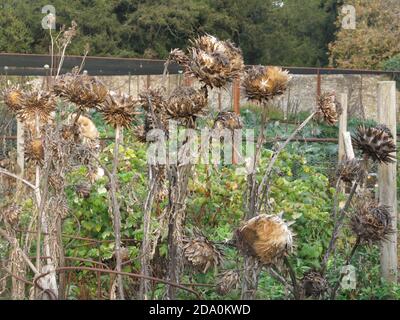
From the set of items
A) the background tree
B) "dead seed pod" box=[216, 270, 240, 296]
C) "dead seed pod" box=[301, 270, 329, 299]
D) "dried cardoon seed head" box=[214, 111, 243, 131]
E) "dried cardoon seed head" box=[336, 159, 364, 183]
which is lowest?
"dead seed pod" box=[301, 270, 329, 299]

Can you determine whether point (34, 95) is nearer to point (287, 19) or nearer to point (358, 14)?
point (358, 14)

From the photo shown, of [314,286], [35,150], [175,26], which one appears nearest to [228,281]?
[314,286]

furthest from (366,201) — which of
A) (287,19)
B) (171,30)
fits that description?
(287,19)

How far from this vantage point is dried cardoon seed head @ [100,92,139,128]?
7.38 ft

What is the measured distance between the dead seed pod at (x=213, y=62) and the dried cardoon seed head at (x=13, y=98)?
0.50 metres

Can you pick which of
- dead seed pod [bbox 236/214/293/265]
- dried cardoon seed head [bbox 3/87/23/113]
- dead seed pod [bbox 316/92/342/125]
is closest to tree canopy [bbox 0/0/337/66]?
dead seed pod [bbox 316/92/342/125]

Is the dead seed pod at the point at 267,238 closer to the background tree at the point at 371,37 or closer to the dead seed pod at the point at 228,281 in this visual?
the dead seed pod at the point at 228,281

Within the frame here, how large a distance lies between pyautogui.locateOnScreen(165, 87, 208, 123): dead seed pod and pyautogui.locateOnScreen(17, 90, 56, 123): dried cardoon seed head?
38cm

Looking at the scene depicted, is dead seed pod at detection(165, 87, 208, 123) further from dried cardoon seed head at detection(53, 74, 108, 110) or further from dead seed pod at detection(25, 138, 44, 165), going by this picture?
dead seed pod at detection(25, 138, 44, 165)

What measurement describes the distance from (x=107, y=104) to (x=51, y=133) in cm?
19

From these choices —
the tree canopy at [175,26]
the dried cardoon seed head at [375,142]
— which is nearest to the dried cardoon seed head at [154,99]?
the dried cardoon seed head at [375,142]

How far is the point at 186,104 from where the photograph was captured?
2.15m

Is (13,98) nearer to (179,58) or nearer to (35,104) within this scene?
(35,104)

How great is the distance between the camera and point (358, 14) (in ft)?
78.9
